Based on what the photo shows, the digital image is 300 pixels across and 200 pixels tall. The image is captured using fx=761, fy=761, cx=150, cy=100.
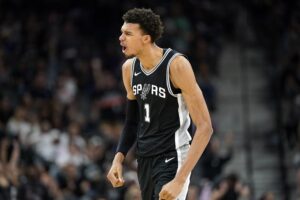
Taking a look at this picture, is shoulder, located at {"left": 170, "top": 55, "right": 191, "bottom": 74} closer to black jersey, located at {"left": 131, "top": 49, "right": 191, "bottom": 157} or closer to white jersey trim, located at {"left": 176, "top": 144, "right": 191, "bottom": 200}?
black jersey, located at {"left": 131, "top": 49, "right": 191, "bottom": 157}

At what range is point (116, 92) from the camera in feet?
52.2

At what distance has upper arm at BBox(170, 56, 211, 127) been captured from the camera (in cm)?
568

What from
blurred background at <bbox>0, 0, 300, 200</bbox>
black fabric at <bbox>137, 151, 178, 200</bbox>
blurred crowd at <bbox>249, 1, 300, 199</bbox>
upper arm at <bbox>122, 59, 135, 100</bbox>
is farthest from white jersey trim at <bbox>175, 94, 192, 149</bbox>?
blurred crowd at <bbox>249, 1, 300, 199</bbox>

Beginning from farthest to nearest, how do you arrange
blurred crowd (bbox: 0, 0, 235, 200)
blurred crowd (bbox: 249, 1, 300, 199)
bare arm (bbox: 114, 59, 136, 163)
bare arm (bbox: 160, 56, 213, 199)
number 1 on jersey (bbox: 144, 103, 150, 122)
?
blurred crowd (bbox: 249, 1, 300, 199) → blurred crowd (bbox: 0, 0, 235, 200) → bare arm (bbox: 114, 59, 136, 163) → number 1 on jersey (bbox: 144, 103, 150, 122) → bare arm (bbox: 160, 56, 213, 199)

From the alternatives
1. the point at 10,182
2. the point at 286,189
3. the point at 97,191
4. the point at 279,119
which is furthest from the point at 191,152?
the point at 279,119

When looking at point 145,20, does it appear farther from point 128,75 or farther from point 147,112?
point 147,112

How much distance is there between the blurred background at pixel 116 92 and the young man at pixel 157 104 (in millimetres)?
6101

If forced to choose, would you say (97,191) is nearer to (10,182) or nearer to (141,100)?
(10,182)

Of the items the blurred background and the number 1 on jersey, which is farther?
the blurred background

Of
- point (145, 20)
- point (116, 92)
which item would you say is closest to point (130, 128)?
point (145, 20)

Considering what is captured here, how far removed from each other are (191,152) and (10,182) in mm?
6653

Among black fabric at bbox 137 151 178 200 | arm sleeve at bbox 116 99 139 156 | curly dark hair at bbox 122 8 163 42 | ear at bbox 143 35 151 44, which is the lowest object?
black fabric at bbox 137 151 178 200

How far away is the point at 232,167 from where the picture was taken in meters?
14.9

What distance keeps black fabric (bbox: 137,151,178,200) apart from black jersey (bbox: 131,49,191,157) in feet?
0.17
